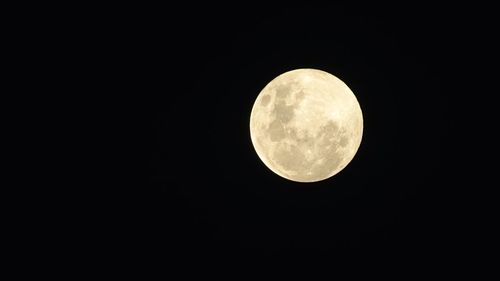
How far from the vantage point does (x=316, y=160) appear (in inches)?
157

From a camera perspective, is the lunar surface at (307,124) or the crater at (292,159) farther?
the crater at (292,159)

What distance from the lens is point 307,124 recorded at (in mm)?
3822

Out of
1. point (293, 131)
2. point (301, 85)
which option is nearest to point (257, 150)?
point (293, 131)

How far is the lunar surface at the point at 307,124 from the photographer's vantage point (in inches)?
151

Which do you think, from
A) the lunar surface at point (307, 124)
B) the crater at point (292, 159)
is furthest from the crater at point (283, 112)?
the crater at point (292, 159)

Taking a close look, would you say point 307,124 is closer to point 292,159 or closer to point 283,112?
point 283,112

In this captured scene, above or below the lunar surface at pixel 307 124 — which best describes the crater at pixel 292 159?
below

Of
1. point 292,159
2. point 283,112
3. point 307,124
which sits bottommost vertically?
point 292,159

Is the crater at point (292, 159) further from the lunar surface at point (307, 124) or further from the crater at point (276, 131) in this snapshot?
the crater at point (276, 131)

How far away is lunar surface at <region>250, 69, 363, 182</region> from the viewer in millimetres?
3844

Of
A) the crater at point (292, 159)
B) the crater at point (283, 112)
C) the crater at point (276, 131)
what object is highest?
the crater at point (283, 112)

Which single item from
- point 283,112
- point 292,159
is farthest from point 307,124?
point 292,159

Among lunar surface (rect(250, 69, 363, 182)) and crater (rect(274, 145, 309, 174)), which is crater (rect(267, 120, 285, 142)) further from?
crater (rect(274, 145, 309, 174))

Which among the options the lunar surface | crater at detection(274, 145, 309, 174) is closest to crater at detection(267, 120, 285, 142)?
the lunar surface
